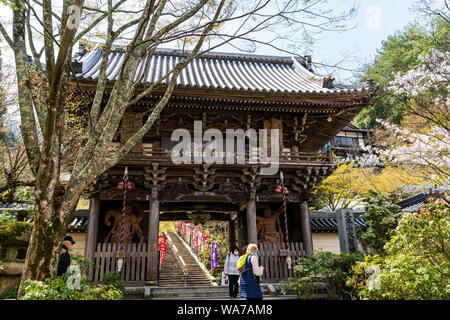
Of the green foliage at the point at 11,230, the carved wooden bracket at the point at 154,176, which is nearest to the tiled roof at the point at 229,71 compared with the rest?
the carved wooden bracket at the point at 154,176

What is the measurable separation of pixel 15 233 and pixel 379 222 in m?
10.7

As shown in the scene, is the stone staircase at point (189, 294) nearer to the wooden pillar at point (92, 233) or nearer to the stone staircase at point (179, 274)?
the wooden pillar at point (92, 233)

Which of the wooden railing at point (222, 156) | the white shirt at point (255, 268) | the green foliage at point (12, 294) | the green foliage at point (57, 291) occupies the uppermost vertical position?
the wooden railing at point (222, 156)

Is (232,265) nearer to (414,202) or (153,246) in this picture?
(153,246)

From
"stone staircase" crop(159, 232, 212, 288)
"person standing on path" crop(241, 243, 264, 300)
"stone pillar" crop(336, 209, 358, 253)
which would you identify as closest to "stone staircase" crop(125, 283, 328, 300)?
"stone pillar" crop(336, 209, 358, 253)

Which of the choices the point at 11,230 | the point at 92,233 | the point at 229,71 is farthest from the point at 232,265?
the point at 229,71

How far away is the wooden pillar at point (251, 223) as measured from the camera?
1038 cm

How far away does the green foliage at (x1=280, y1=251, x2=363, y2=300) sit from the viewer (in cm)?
833

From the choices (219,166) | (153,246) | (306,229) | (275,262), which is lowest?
(275,262)

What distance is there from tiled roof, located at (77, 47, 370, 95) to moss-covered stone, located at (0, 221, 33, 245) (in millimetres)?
6851

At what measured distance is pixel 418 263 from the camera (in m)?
5.09

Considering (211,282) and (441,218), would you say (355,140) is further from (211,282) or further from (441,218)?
(441,218)

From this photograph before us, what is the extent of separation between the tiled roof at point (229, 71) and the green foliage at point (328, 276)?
5.69 meters

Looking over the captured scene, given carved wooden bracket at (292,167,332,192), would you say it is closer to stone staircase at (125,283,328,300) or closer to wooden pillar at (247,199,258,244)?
wooden pillar at (247,199,258,244)
